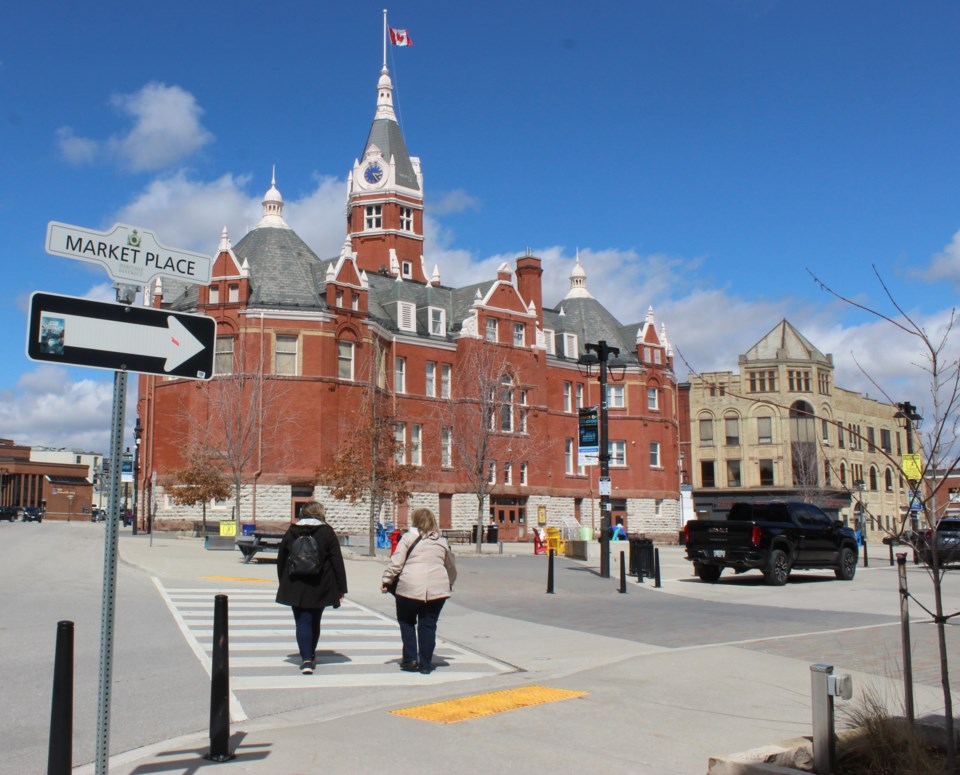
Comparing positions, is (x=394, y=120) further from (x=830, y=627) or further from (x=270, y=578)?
(x=830, y=627)

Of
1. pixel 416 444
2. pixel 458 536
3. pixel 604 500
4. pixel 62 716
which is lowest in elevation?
pixel 458 536

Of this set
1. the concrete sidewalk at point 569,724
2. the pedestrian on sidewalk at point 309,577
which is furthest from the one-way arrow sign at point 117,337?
the pedestrian on sidewalk at point 309,577

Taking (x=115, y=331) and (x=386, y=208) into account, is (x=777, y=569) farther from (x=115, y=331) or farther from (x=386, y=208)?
(x=386, y=208)

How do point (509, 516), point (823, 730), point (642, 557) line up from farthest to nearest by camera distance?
point (509, 516)
point (642, 557)
point (823, 730)

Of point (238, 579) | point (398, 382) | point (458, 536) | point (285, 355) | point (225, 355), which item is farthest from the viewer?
point (398, 382)

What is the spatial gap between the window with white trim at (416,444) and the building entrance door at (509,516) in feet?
16.6

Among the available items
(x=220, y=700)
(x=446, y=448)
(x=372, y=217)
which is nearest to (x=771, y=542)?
(x=220, y=700)

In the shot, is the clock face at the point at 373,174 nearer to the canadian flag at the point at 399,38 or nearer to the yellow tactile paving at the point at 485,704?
the canadian flag at the point at 399,38

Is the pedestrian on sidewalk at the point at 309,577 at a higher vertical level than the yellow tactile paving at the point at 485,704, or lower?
higher

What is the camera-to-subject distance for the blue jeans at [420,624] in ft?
32.6

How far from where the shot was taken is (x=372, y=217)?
72.6m

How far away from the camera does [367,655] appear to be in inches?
447

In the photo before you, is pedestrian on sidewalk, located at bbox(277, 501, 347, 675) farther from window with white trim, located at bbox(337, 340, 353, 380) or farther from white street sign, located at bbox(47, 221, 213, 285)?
window with white trim, located at bbox(337, 340, 353, 380)

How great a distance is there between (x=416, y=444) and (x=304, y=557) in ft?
136
